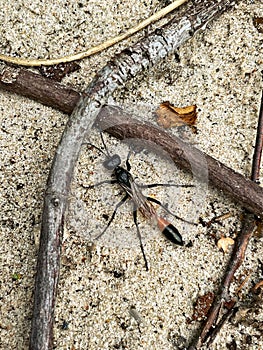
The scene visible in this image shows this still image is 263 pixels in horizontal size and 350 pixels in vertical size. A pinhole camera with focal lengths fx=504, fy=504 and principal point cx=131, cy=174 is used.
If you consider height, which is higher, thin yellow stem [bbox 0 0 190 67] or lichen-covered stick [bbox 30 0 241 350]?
thin yellow stem [bbox 0 0 190 67]

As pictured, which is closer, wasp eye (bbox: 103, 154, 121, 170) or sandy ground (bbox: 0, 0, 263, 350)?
sandy ground (bbox: 0, 0, 263, 350)

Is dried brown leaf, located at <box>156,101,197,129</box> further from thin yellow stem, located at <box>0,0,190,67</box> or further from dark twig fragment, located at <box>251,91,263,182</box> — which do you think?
thin yellow stem, located at <box>0,0,190,67</box>

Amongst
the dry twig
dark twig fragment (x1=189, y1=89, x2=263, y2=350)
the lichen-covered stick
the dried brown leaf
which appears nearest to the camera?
the lichen-covered stick

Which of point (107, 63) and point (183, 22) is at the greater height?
point (183, 22)

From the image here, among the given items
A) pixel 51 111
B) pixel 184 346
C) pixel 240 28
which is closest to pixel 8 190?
pixel 51 111

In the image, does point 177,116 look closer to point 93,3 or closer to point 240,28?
point 240,28

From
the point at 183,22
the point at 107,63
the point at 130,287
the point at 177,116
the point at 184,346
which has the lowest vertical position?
the point at 184,346

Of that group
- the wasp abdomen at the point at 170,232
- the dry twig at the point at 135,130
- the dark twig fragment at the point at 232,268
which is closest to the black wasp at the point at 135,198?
the wasp abdomen at the point at 170,232

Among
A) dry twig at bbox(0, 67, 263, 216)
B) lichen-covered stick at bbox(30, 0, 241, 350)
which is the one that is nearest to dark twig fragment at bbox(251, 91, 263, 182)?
dry twig at bbox(0, 67, 263, 216)
